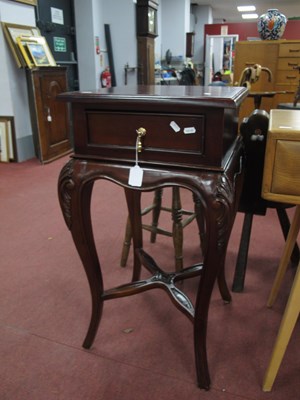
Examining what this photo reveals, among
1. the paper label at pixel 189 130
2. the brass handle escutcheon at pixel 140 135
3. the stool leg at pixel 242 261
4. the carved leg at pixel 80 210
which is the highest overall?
the paper label at pixel 189 130

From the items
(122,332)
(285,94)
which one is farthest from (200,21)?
(122,332)

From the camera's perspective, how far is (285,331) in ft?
3.69

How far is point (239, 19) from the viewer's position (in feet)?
47.2

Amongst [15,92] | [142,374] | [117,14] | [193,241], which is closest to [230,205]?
[142,374]

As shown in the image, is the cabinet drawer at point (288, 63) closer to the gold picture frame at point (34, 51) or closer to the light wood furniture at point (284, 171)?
the gold picture frame at point (34, 51)

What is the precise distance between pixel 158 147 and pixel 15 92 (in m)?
3.29

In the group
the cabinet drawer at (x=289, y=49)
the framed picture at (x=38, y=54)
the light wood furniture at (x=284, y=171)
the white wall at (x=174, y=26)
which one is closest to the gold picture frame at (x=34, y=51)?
the framed picture at (x=38, y=54)

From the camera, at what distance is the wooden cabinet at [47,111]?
Result: 3.69 meters

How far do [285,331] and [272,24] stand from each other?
11.4 feet

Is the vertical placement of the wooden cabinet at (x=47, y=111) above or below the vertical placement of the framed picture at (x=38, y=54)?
below

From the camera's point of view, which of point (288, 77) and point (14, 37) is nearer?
point (14, 37)

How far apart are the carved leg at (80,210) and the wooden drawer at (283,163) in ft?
1.74

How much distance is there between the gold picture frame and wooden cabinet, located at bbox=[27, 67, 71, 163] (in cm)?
10

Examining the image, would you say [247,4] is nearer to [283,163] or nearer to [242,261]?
[242,261]
